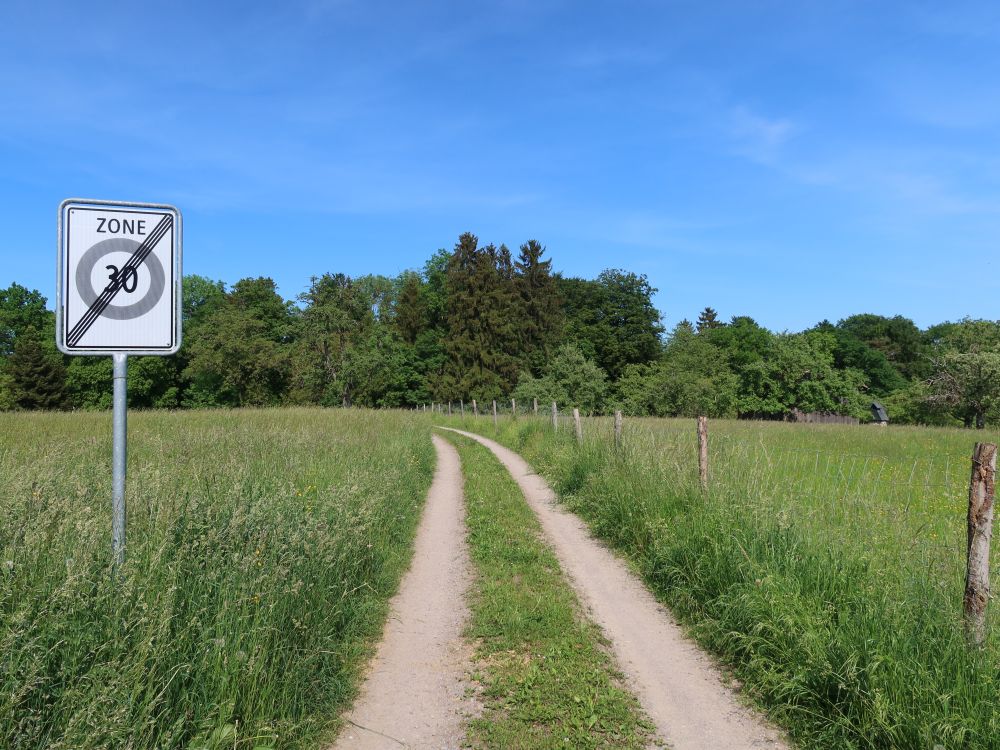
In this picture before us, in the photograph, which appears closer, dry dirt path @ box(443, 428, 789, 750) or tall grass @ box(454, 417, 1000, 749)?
tall grass @ box(454, 417, 1000, 749)

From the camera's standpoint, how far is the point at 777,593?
4.65 metres

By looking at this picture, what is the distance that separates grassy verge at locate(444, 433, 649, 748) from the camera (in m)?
3.66

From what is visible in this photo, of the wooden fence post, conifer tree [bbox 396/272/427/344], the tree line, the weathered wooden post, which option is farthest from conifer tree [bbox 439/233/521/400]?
the weathered wooden post

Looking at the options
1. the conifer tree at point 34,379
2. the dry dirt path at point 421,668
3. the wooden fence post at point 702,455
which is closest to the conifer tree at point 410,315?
the conifer tree at point 34,379

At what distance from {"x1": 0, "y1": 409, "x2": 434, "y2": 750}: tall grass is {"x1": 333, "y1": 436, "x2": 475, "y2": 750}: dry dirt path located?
0.65ft

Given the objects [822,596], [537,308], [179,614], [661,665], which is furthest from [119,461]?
[537,308]

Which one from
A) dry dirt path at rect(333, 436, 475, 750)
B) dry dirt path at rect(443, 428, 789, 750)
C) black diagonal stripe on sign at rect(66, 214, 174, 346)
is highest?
black diagonal stripe on sign at rect(66, 214, 174, 346)

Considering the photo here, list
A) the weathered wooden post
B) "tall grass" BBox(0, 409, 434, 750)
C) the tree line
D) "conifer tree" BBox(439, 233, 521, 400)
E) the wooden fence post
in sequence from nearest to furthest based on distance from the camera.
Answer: "tall grass" BBox(0, 409, 434, 750)
the weathered wooden post
the wooden fence post
the tree line
"conifer tree" BBox(439, 233, 521, 400)

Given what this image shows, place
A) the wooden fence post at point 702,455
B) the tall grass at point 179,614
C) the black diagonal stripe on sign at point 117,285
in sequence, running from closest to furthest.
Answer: the tall grass at point 179,614 < the black diagonal stripe on sign at point 117,285 < the wooden fence post at point 702,455

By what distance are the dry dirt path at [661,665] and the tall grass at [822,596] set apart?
20cm

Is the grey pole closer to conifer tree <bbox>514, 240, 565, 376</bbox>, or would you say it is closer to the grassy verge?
the grassy verge

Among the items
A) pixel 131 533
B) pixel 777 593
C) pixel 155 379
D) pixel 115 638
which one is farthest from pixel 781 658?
pixel 155 379

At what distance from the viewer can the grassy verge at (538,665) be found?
3.66 m

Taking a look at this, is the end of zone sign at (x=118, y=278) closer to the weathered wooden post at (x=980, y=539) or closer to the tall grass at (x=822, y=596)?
the tall grass at (x=822, y=596)
